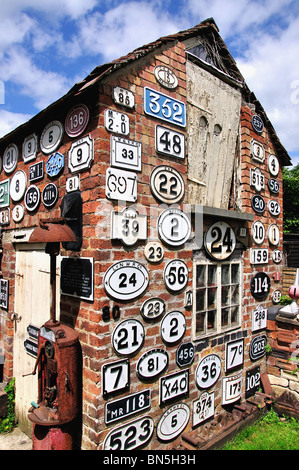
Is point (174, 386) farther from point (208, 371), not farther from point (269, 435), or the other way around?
point (269, 435)

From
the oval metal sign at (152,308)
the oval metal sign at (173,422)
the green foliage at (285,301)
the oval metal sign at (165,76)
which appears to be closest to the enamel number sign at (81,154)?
the oval metal sign at (165,76)

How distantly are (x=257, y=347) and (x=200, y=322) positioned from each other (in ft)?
4.84

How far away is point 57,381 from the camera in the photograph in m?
2.77

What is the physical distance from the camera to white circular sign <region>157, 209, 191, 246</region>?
328 centimetres

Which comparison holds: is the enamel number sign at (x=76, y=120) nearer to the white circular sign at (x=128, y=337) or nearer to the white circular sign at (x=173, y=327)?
the white circular sign at (x=128, y=337)

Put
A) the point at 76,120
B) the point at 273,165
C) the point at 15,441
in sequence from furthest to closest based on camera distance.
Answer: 1. the point at 273,165
2. the point at 15,441
3. the point at 76,120

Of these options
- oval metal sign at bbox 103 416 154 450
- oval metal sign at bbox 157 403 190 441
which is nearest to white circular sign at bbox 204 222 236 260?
oval metal sign at bbox 157 403 190 441

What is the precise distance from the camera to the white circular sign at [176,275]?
3.31 metres

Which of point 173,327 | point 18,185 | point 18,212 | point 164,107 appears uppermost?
point 164,107

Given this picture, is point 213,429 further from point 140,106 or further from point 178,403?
point 140,106

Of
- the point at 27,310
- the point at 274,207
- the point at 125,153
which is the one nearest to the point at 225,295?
the point at 274,207

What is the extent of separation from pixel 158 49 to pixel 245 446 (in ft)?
15.4

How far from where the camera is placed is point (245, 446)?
11.9 feet

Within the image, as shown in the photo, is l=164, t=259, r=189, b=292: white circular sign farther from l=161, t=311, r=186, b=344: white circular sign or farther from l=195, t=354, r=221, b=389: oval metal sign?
l=195, t=354, r=221, b=389: oval metal sign
